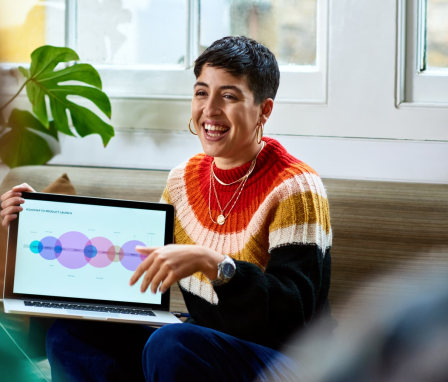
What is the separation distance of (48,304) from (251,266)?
377mm

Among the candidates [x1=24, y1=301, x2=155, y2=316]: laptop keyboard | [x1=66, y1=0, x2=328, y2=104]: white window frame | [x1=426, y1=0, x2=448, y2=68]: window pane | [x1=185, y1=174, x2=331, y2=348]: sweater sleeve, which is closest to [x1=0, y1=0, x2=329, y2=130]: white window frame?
[x1=66, y1=0, x2=328, y2=104]: white window frame

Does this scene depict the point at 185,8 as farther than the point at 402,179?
Yes

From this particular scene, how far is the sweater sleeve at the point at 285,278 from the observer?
869mm

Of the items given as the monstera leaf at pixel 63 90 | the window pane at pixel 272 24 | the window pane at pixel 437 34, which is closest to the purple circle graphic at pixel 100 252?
the monstera leaf at pixel 63 90

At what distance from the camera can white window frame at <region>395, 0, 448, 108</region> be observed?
140cm

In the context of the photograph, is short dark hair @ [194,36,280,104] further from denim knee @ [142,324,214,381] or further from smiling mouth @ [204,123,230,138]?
denim knee @ [142,324,214,381]

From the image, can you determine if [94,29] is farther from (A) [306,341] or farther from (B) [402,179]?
(A) [306,341]

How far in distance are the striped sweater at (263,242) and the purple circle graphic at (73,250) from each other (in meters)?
0.18

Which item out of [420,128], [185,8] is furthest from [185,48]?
[420,128]

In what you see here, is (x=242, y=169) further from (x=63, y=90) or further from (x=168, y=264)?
(x=63, y=90)

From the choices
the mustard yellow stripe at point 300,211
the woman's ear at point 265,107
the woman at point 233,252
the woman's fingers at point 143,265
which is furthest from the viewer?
the woman's ear at point 265,107

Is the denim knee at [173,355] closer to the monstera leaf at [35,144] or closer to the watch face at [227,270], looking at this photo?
the watch face at [227,270]

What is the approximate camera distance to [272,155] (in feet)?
3.59

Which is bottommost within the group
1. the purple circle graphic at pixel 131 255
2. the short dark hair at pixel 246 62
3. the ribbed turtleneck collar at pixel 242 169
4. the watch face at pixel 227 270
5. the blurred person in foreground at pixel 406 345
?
the purple circle graphic at pixel 131 255
